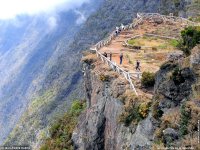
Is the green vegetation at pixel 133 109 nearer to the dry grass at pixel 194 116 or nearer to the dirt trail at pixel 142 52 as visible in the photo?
the dirt trail at pixel 142 52

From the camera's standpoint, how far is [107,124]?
116ft

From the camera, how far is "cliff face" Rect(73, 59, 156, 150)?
28370mm

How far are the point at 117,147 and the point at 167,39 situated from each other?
2490 cm

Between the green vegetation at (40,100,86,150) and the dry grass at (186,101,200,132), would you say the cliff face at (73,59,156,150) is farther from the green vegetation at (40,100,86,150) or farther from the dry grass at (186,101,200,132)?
the dry grass at (186,101,200,132)

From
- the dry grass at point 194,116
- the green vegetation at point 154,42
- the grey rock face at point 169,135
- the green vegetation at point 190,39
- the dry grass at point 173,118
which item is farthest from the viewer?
the green vegetation at point 154,42

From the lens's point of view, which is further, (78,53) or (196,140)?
(78,53)

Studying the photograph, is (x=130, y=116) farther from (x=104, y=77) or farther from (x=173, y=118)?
(x=104, y=77)

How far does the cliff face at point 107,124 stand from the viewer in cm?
2837

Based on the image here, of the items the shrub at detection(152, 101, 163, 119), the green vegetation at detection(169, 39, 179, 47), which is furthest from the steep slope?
the green vegetation at detection(169, 39, 179, 47)

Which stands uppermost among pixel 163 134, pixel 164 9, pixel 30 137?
pixel 163 134

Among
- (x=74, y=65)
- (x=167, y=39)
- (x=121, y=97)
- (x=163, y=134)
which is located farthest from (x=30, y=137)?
(x=163, y=134)

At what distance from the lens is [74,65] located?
600ft

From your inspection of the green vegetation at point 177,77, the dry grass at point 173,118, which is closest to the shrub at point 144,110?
the dry grass at point 173,118

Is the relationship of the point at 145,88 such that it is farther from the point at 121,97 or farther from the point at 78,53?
the point at 78,53
